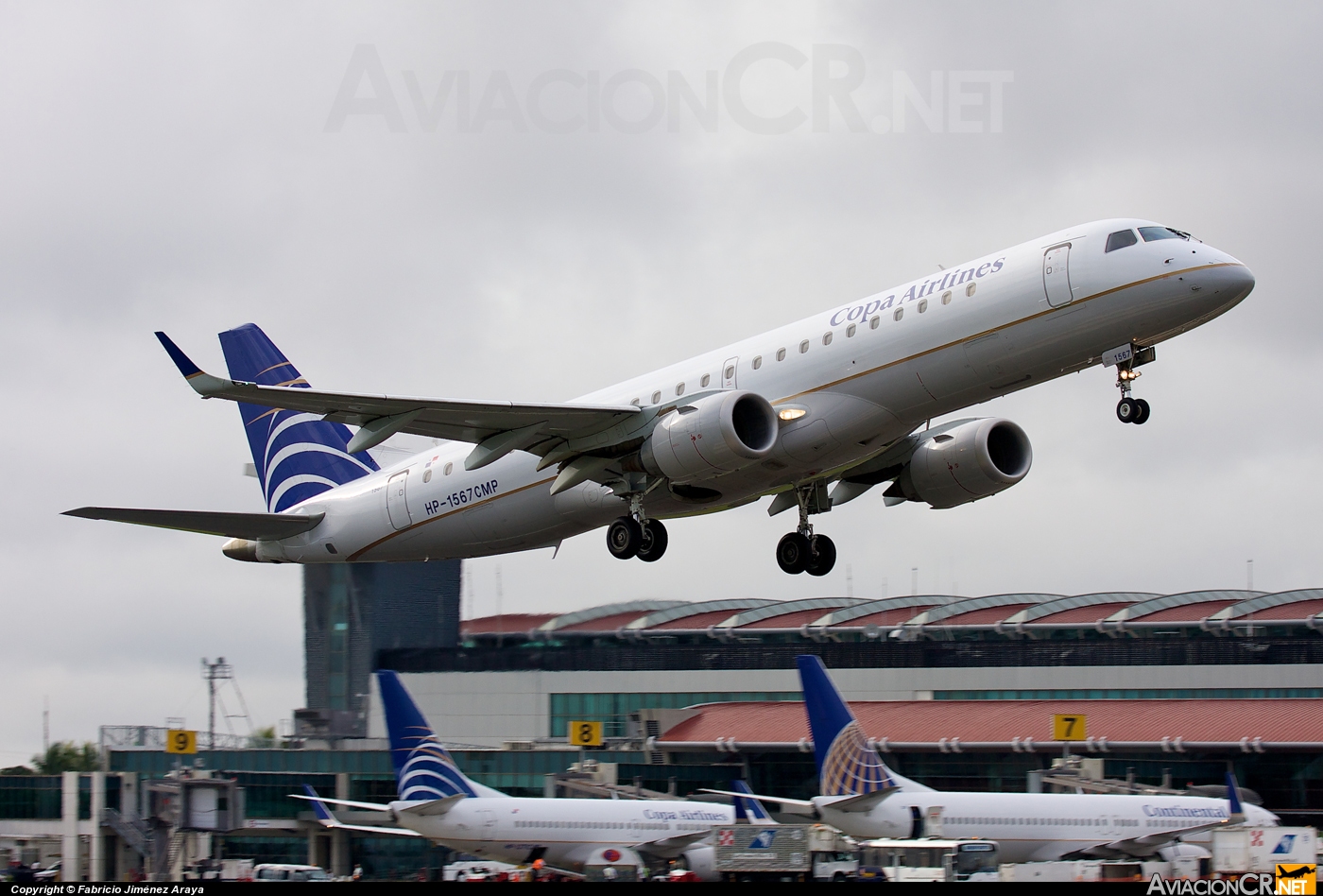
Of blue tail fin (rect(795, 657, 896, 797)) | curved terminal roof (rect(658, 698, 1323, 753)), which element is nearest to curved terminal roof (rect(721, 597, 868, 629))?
curved terminal roof (rect(658, 698, 1323, 753))

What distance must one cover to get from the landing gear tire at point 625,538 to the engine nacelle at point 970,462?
6246 millimetres

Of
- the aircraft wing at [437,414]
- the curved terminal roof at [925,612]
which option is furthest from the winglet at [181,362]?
the curved terminal roof at [925,612]

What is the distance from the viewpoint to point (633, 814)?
35500 mm

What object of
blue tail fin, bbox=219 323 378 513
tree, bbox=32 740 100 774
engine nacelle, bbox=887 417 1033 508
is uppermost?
blue tail fin, bbox=219 323 378 513

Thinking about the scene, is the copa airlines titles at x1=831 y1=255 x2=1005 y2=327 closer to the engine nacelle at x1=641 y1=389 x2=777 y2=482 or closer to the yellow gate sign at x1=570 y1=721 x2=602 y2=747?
the engine nacelle at x1=641 y1=389 x2=777 y2=482

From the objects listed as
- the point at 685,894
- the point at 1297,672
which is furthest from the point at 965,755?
the point at 685,894

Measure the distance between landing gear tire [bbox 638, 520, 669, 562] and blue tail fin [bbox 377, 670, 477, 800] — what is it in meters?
8.54

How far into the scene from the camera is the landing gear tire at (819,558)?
3300 centimetres

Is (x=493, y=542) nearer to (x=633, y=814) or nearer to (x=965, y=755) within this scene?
(x=633, y=814)

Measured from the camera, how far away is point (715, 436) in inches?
1088

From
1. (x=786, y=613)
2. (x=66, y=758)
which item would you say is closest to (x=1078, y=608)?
(x=786, y=613)

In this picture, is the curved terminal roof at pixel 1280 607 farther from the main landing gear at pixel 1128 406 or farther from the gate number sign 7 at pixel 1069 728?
the main landing gear at pixel 1128 406

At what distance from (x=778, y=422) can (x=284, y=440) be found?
14934mm

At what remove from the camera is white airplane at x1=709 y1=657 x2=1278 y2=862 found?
33.9 metres
